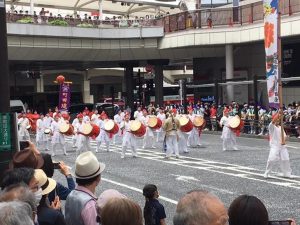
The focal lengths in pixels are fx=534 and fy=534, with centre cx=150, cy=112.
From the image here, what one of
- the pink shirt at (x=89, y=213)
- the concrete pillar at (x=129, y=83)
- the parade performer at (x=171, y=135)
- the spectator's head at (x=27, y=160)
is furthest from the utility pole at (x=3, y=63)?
the concrete pillar at (x=129, y=83)

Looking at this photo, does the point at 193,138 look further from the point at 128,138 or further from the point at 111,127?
the point at 128,138

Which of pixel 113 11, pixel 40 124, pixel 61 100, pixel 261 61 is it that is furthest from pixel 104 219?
pixel 113 11

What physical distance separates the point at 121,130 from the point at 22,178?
58.5ft

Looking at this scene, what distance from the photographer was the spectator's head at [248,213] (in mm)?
3180

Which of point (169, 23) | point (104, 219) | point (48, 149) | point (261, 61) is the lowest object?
point (48, 149)

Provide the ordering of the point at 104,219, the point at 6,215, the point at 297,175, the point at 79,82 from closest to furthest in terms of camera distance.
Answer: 1. the point at 6,215
2. the point at 104,219
3. the point at 297,175
4. the point at 79,82

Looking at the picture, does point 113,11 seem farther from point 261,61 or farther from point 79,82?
point 261,61

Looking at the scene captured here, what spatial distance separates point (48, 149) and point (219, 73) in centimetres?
2079

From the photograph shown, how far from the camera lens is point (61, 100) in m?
28.9

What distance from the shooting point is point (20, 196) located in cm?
355

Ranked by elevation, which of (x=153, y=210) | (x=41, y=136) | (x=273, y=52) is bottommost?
(x=41, y=136)

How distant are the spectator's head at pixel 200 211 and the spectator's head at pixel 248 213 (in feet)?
0.53

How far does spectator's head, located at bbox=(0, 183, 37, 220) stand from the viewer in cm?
349

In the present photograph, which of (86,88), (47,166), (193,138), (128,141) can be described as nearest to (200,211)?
(47,166)
